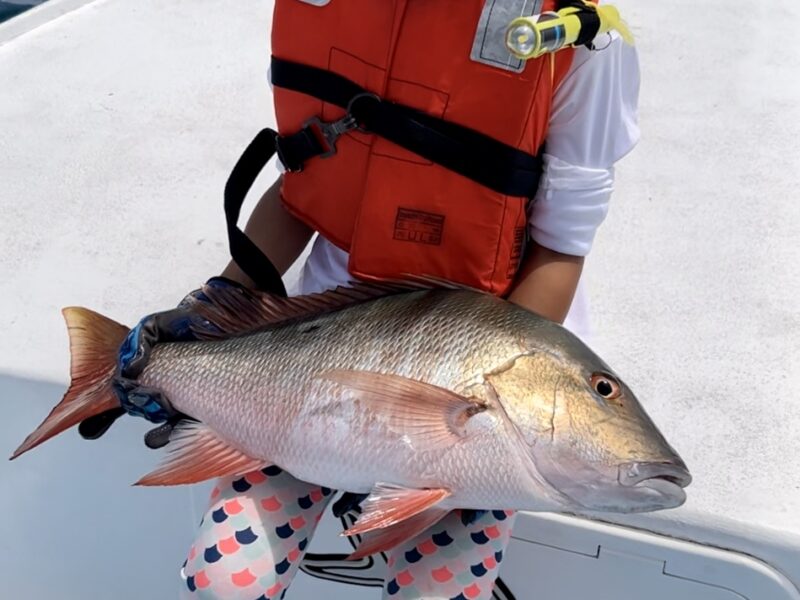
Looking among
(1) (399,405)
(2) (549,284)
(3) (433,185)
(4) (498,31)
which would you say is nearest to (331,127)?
(3) (433,185)

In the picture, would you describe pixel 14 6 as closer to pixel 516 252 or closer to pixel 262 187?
pixel 262 187

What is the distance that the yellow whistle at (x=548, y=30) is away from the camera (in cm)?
119

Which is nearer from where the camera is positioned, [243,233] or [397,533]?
[397,533]

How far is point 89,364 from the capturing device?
138 cm

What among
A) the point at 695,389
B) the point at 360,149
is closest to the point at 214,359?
the point at 360,149

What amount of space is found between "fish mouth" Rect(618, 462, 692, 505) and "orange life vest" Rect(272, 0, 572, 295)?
1.54ft

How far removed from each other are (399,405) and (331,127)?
0.55 m

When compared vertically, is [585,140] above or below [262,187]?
above

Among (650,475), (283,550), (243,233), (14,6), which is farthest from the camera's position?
(14,6)

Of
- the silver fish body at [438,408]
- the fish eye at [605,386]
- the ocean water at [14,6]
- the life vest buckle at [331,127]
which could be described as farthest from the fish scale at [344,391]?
the ocean water at [14,6]

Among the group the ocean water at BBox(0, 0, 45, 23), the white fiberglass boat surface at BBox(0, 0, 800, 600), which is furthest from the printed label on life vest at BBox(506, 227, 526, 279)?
the ocean water at BBox(0, 0, 45, 23)

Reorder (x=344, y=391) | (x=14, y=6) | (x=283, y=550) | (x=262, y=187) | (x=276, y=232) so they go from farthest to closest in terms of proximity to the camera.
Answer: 1. (x=14, y=6)
2. (x=262, y=187)
3. (x=276, y=232)
4. (x=283, y=550)
5. (x=344, y=391)

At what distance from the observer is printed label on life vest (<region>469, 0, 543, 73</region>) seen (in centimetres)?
130

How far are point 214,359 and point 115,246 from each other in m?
0.85
